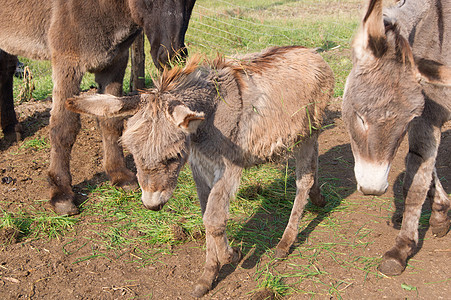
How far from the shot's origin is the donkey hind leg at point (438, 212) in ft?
11.6

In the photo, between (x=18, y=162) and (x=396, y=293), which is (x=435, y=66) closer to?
(x=396, y=293)

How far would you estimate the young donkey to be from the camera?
8.42 ft

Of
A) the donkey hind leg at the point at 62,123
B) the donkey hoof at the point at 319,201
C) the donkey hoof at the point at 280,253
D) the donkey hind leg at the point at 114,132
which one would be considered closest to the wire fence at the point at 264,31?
the donkey hind leg at the point at 114,132

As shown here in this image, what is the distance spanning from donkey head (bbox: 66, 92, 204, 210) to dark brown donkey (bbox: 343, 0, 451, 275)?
1.01 metres

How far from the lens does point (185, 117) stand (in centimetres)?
240

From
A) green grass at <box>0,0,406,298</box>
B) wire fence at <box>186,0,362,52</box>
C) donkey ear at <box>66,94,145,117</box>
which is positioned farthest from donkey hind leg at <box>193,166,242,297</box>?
wire fence at <box>186,0,362,52</box>

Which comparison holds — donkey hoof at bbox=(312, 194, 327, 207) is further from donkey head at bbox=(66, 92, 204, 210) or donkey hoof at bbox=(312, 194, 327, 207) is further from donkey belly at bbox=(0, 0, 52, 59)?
donkey belly at bbox=(0, 0, 52, 59)

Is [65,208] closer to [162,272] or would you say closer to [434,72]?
[162,272]

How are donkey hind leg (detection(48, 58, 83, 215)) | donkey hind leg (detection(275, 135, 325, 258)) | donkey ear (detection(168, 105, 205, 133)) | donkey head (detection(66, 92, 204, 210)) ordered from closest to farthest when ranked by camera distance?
donkey ear (detection(168, 105, 205, 133)) → donkey head (detection(66, 92, 204, 210)) → donkey hind leg (detection(275, 135, 325, 258)) → donkey hind leg (detection(48, 58, 83, 215))

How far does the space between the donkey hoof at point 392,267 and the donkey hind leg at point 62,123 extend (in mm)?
2694

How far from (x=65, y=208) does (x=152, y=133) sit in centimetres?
191

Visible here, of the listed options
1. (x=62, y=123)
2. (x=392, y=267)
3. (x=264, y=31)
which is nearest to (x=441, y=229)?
A: (x=392, y=267)

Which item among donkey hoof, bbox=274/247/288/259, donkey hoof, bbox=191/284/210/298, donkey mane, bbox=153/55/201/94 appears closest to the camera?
donkey mane, bbox=153/55/201/94

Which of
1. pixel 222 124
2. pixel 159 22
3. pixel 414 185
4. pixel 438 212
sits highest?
pixel 159 22
